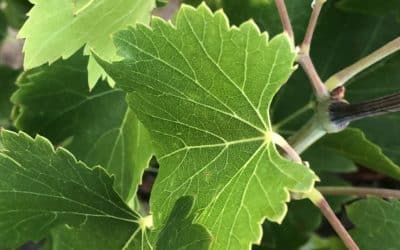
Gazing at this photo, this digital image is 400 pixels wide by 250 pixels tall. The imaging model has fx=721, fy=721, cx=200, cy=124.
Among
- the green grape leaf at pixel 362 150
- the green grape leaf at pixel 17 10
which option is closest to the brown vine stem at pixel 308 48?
the green grape leaf at pixel 362 150

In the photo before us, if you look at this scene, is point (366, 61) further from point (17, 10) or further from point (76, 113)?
point (17, 10)

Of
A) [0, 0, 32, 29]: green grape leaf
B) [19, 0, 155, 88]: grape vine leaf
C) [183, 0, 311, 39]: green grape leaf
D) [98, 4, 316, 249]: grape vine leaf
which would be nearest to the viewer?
[98, 4, 316, 249]: grape vine leaf

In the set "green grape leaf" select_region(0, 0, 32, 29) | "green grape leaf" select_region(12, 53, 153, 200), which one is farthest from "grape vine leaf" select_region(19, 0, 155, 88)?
"green grape leaf" select_region(0, 0, 32, 29)

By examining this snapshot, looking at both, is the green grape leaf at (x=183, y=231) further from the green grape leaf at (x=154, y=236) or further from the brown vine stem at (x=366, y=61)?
the brown vine stem at (x=366, y=61)

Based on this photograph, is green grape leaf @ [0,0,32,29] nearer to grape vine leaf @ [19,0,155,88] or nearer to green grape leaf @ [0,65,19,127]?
green grape leaf @ [0,65,19,127]

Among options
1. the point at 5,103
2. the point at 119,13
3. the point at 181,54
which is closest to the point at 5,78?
the point at 5,103

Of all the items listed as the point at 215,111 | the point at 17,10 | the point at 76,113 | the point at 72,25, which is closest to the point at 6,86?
the point at 17,10

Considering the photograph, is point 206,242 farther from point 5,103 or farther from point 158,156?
point 5,103
